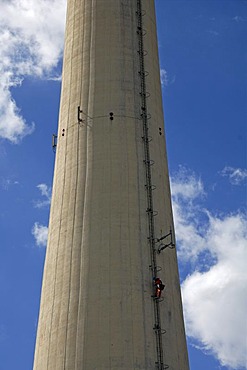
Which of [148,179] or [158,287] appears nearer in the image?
[158,287]

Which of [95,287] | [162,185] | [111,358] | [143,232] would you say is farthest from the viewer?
[162,185]

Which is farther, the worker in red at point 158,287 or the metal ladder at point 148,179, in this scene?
the worker in red at point 158,287

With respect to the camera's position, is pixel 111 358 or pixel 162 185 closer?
pixel 111 358

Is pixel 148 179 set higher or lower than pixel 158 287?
higher

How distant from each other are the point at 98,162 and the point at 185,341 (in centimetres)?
874

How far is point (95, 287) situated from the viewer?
26984 millimetres

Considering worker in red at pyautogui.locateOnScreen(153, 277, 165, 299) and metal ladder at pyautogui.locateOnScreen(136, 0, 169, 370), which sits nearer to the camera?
metal ladder at pyautogui.locateOnScreen(136, 0, 169, 370)

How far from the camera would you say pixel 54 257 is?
29.0 m

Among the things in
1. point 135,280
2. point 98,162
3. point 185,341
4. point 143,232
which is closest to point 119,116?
point 98,162

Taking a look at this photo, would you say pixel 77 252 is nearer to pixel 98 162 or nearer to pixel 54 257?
pixel 54 257

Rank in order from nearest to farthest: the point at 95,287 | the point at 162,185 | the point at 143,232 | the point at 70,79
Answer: the point at 95,287 → the point at 143,232 → the point at 162,185 → the point at 70,79

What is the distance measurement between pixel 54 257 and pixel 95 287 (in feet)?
9.52

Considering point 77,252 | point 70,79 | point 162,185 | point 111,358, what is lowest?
point 111,358

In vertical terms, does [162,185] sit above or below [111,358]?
above
